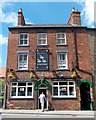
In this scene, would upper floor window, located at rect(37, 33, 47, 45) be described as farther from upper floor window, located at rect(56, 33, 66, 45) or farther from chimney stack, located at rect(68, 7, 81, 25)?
chimney stack, located at rect(68, 7, 81, 25)

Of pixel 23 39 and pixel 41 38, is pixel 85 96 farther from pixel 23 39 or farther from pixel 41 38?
pixel 23 39

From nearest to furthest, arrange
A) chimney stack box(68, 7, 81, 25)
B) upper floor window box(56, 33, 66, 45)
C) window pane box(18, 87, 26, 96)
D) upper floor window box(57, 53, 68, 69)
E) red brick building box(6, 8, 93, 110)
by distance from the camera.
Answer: red brick building box(6, 8, 93, 110), window pane box(18, 87, 26, 96), upper floor window box(57, 53, 68, 69), upper floor window box(56, 33, 66, 45), chimney stack box(68, 7, 81, 25)

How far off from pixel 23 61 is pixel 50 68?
9.94 feet

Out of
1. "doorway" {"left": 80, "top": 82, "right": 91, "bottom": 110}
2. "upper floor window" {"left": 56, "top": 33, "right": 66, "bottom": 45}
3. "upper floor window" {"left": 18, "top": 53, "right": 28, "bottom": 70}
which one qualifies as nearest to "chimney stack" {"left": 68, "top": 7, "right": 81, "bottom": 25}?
"upper floor window" {"left": 56, "top": 33, "right": 66, "bottom": 45}

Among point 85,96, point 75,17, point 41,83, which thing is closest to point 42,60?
point 41,83

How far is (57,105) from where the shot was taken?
2034 centimetres

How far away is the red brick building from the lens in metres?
20.5

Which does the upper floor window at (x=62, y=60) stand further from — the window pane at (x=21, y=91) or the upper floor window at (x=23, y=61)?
the window pane at (x=21, y=91)

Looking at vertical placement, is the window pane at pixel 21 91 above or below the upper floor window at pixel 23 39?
below

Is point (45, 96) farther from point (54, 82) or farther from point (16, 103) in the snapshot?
point (16, 103)

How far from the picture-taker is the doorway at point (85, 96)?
21000 mm

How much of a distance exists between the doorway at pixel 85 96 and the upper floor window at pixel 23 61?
21.3 feet

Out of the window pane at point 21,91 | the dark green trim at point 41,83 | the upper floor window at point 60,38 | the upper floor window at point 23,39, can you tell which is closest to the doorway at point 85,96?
the dark green trim at point 41,83

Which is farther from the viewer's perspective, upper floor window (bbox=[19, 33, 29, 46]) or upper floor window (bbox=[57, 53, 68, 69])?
upper floor window (bbox=[19, 33, 29, 46])
